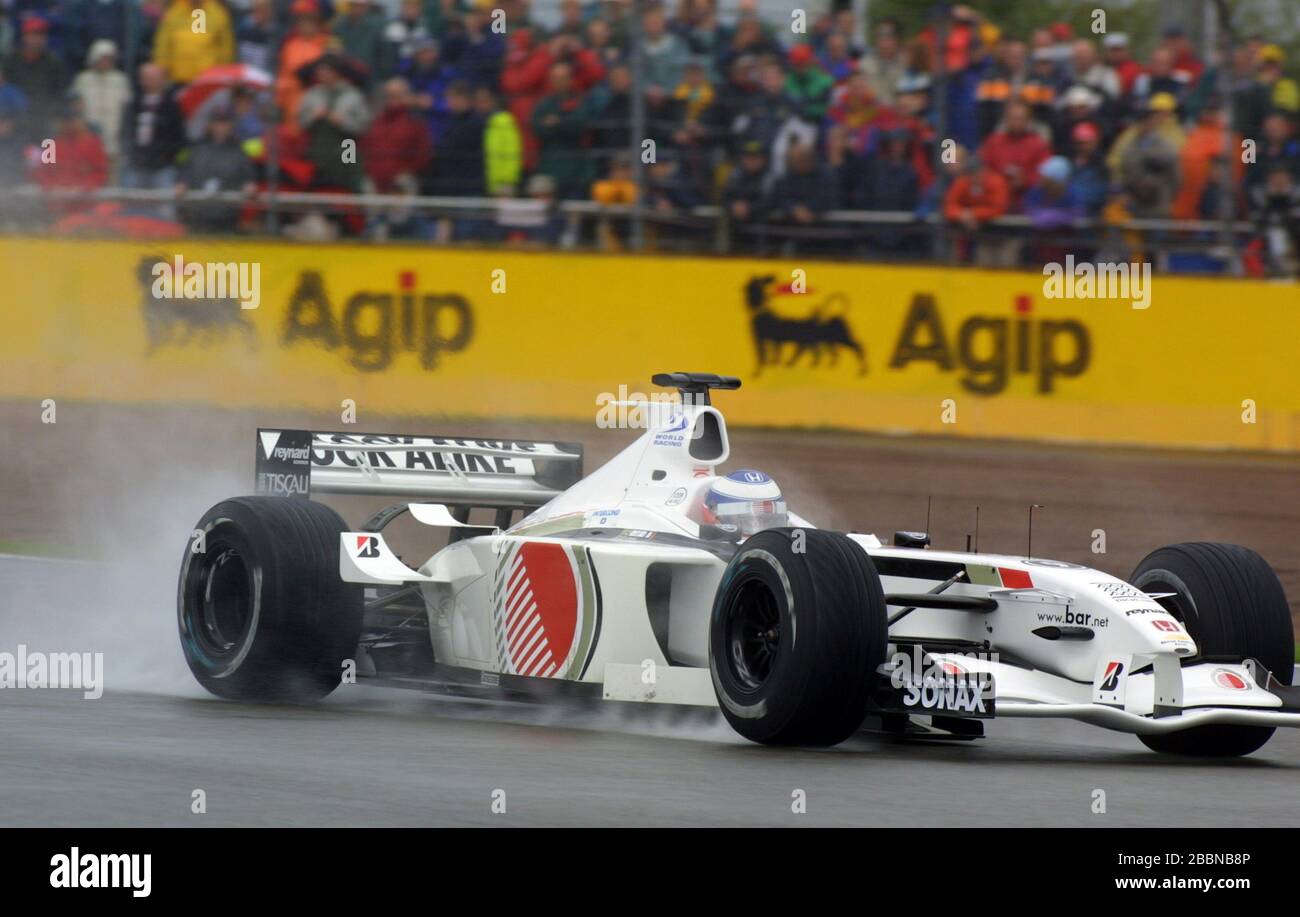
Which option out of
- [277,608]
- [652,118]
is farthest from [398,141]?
[277,608]

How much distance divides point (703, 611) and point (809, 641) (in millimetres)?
938

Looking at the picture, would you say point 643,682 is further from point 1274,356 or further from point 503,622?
point 1274,356

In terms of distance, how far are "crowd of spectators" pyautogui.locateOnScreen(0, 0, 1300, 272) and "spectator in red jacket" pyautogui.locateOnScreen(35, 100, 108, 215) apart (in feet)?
0.06

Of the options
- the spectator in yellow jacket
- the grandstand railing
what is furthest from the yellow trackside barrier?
the spectator in yellow jacket

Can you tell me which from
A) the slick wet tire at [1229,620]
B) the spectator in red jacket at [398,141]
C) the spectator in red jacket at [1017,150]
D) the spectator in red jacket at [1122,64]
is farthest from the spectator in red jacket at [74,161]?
the slick wet tire at [1229,620]

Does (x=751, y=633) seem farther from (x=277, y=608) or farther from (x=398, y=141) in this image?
(x=398, y=141)

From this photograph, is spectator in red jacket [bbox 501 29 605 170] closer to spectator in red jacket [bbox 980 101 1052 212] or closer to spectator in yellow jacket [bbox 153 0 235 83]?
spectator in yellow jacket [bbox 153 0 235 83]

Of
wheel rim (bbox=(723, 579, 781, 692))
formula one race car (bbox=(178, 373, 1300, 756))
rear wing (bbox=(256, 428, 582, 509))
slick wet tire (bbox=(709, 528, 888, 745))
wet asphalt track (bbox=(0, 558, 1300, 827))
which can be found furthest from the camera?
rear wing (bbox=(256, 428, 582, 509))

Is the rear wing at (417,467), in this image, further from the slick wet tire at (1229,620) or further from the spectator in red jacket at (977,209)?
the spectator in red jacket at (977,209)

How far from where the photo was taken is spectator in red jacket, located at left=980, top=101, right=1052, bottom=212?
1727 centimetres

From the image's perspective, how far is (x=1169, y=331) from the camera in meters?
16.9

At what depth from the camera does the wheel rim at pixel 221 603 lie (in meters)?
8.20

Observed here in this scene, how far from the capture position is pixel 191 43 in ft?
59.4

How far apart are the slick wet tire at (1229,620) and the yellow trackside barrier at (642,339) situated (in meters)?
9.70
